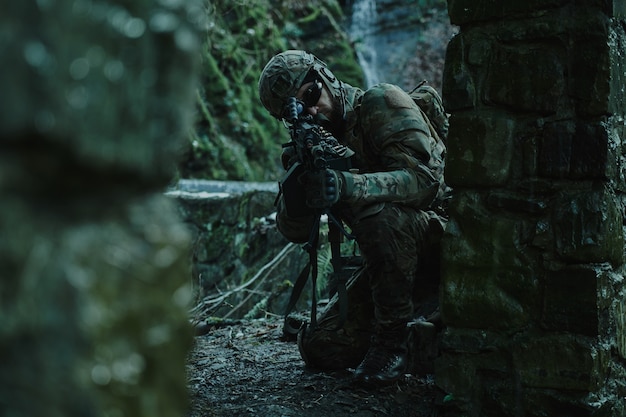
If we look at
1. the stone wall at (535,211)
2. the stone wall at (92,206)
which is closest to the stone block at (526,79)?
the stone wall at (535,211)

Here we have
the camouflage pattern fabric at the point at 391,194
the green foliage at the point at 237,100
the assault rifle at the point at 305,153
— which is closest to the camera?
the assault rifle at the point at 305,153

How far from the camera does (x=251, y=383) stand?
3514 mm

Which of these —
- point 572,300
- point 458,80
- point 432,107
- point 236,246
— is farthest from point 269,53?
point 572,300

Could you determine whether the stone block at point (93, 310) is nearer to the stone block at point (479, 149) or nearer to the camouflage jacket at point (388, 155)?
the stone block at point (479, 149)

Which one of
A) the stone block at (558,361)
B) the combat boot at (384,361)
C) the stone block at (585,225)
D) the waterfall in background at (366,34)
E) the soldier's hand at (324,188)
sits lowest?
the combat boot at (384,361)

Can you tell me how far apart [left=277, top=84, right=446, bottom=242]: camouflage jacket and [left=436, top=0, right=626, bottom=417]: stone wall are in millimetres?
524

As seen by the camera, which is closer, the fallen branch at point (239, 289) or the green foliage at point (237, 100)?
the fallen branch at point (239, 289)

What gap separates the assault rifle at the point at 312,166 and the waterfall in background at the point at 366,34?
9.69m

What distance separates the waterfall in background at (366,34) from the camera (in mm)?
13141

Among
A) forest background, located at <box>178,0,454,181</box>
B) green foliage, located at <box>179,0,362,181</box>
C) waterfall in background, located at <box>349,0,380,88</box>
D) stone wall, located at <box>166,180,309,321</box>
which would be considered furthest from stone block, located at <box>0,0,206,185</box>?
waterfall in background, located at <box>349,0,380,88</box>

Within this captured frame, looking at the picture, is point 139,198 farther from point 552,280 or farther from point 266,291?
point 266,291

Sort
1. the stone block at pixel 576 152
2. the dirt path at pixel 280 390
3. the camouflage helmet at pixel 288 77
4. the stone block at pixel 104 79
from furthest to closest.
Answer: the camouflage helmet at pixel 288 77
the dirt path at pixel 280 390
the stone block at pixel 576 152
the stone block at pixel 104 79

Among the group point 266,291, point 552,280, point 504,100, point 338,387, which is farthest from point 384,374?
point 266,291

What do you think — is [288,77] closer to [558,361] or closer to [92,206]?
[558,361]
